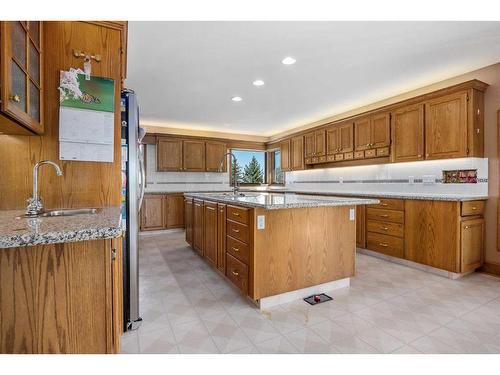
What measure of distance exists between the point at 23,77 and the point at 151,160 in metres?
4.83

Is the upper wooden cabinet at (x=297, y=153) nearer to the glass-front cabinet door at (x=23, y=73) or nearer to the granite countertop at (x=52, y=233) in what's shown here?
the glass-front cabinet door at (x=23, y=73)

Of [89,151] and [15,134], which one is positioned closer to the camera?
[15,134]

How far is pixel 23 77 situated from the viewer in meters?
1.30

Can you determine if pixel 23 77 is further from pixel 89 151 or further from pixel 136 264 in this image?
pixel 136 264

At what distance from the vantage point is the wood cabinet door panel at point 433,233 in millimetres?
2840

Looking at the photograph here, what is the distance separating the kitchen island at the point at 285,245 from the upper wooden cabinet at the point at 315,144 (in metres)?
2.80

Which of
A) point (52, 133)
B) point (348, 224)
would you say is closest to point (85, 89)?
point (52, 133)

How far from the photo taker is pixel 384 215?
3.54 meters

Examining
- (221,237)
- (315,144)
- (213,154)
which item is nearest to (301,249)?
(221,237)

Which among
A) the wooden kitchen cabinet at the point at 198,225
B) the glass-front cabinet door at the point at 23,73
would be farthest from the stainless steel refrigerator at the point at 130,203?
the wooden kitchen cabinet at the point at 198,225

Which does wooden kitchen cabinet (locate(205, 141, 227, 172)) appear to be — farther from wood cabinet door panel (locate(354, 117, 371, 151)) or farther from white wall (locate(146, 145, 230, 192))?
wood cabinet door panel (locate(354, 117, 371, 151))

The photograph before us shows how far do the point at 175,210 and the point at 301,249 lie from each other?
4047 mm

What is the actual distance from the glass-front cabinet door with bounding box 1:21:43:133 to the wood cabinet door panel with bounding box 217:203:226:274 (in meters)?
1.66

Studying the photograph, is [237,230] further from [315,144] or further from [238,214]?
[315,144]
